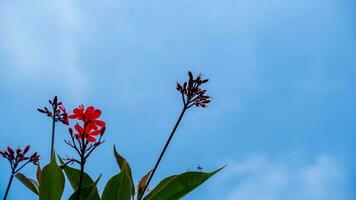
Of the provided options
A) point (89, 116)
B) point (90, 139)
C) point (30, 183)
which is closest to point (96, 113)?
point (89, 116)

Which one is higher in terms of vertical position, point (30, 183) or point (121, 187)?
point (30, 183)

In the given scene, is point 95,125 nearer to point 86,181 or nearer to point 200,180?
point 86,181

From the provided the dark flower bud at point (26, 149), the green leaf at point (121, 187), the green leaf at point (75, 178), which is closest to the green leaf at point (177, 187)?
the green leaf at point (121, 187)

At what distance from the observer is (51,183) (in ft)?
6.48

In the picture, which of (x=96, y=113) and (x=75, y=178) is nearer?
(x=96, y=113)

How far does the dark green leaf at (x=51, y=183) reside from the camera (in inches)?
77.2

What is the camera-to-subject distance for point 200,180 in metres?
2.12

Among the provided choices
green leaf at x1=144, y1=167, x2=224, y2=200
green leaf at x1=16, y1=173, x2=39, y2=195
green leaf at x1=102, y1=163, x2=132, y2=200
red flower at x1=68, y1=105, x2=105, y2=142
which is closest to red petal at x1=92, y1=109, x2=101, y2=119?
red flower at x1=68, y1=105, x2=105, y2=142

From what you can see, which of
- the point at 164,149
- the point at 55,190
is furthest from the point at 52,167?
the point at 164,149

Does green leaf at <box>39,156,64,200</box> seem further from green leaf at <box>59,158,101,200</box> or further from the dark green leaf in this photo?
green leaf at <box>59,158,101,200</box>

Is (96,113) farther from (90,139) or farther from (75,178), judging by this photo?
(75,178)

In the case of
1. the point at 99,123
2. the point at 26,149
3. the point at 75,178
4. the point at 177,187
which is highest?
the point at 26,149

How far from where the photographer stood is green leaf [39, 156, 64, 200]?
196cm

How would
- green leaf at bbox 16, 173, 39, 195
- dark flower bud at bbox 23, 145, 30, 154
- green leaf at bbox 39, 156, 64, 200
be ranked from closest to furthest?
green leaf at bbox 39, 156, 64, 200
green leaf at bbox 16, 173, 39, 195
dark flower bud at bbox 23, 145, 30, 154
